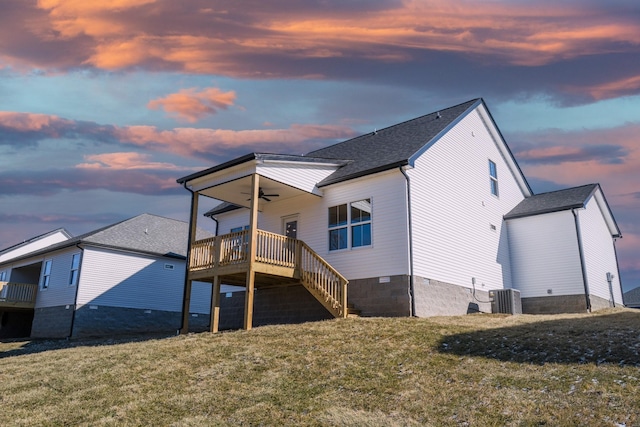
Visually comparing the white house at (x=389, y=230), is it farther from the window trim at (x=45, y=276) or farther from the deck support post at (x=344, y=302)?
the window trim at (x=45, y=276)

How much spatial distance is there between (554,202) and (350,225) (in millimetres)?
9540

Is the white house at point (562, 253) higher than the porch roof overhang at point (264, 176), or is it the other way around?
the porch roof overhang at point (264, 176)

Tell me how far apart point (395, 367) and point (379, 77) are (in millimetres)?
9642

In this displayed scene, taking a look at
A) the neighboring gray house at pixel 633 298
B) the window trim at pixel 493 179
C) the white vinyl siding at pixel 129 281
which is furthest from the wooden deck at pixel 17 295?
the neighboring gray house at pixel 633 298

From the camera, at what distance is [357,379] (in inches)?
358

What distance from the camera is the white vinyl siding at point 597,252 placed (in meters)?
20.0

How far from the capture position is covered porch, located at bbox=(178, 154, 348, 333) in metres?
15.2

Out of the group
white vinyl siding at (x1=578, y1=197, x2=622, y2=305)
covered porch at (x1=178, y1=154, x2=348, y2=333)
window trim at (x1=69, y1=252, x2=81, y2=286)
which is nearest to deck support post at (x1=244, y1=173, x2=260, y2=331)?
covered porch at (x1=178, y1=154, x2=348, y2=333)

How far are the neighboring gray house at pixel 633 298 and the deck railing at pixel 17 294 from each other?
34.4 metres

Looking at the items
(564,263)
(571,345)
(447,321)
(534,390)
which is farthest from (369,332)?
(564,263)

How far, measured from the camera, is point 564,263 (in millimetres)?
19531

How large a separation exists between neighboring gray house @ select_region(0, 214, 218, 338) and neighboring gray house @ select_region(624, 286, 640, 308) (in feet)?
85.2

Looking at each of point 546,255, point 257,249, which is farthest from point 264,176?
point 546,255

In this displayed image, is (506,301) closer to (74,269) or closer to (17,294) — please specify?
(74,269)
